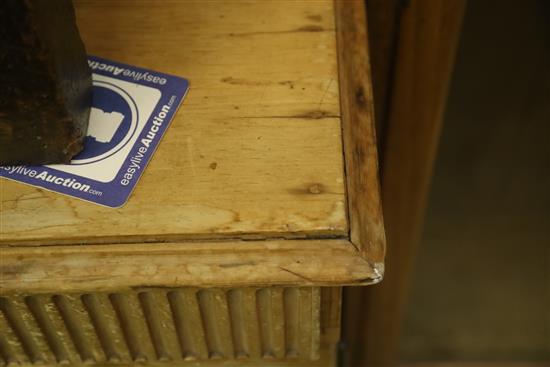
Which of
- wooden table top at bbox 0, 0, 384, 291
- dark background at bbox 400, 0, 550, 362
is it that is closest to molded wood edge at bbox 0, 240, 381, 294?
wooden table top at bbox 0, 0, 384, 291

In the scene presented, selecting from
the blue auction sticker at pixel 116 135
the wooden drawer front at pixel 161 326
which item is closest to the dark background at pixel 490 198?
the wooden drawer front at pixel 161 326

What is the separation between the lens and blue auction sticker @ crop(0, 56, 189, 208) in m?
0.57

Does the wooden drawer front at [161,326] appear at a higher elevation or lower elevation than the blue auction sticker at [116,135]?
lower

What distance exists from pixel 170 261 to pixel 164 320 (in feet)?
0.31

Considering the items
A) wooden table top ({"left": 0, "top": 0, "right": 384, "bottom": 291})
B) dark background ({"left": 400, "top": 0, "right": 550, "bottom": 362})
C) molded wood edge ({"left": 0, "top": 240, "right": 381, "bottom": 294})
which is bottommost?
dark background ({"left": 400, "top": 0, "right": 550, "bottom": 362})

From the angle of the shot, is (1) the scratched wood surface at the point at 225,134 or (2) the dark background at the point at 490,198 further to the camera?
(2) the dark background at the point at 490,198

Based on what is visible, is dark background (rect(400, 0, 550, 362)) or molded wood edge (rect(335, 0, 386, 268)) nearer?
molded wood edge (rect(335, 0, 386, 268))

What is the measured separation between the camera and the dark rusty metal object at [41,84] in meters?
0.51

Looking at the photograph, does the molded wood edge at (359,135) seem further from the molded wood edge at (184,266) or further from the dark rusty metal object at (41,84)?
the dark rusty metal object at (41,84)

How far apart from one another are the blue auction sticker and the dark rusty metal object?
0.5 inches

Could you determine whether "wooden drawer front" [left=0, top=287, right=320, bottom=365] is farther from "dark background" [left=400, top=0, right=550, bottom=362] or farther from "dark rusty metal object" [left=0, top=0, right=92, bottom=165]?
"dark background" [left=400, top=0, right=550, bottom=362]

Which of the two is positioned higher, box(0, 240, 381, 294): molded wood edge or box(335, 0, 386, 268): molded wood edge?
box(335, 0, 386, 268): molded wood edge

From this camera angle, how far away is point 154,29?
683 mm

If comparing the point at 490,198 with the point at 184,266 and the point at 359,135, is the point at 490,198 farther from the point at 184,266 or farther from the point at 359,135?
the point at 184,266
